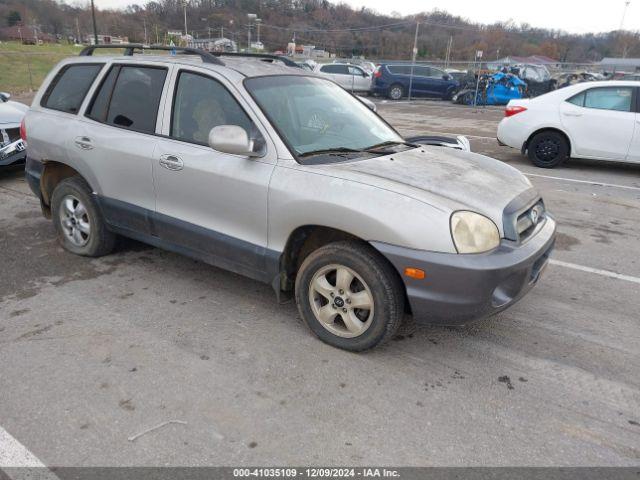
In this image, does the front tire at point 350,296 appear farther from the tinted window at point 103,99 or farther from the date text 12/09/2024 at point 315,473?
the tinted window at point 103,99

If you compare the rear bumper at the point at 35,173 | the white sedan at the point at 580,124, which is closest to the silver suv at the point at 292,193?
the rear bumper at the point at 35,173

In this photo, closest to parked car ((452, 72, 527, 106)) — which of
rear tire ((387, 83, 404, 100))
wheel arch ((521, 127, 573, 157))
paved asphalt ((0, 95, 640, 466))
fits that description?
rear tire ((387, 83, 404, 100))

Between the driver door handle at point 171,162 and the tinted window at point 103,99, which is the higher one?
the tinted window at point 103,99

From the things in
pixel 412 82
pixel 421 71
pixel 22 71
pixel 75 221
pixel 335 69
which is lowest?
pixel 75 221

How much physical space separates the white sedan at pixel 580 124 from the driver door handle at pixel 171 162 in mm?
7379

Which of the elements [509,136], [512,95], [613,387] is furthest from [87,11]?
[613,387]

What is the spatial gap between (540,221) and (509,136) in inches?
255

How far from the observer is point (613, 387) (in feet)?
9.87

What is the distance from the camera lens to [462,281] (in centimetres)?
281

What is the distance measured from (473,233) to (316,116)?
5.11 ft

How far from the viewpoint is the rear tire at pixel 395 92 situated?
2394 centimetres

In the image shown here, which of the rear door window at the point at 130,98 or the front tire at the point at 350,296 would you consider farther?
the rear door window at the point at 130,98

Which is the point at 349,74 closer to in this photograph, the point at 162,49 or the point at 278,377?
the point at 162,49

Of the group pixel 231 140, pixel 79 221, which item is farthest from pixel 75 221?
pixel 231 140
